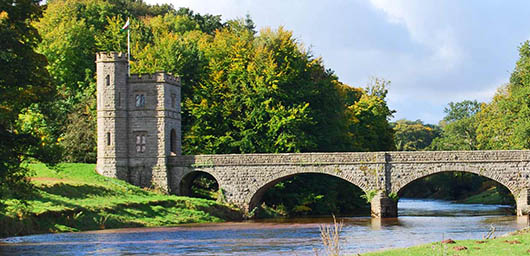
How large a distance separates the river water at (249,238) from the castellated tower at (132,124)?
923 centimetres

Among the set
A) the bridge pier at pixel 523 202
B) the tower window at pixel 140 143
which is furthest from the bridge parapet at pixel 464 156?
the tower window at pixel 140 143

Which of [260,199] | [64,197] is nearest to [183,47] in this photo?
[260,199]

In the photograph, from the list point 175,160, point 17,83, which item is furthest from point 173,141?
point 17,83

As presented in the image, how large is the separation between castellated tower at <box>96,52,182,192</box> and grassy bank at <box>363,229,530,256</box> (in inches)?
1192

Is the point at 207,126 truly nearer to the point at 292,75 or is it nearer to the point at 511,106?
the point at 292,75

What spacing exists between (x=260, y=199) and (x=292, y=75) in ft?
31.8

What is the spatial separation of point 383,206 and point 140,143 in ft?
55.2

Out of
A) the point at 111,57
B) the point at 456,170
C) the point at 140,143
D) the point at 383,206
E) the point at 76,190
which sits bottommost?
the point at 383,206

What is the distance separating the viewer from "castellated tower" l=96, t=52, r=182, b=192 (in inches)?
2178

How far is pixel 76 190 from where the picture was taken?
156 ft

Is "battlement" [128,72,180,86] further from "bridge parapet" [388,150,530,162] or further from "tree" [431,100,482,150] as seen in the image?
"tree" [431,100,482,150]

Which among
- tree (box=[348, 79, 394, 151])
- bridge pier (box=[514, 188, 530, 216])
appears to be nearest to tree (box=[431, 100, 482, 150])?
tree (box=[348, 79, 394, 151])

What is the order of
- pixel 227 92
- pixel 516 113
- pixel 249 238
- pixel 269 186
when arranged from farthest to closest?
pixel 516 113 < pixel 227 92 < pixel 269 186 < pixel 249 238

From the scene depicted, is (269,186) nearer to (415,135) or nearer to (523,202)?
(523,202)
